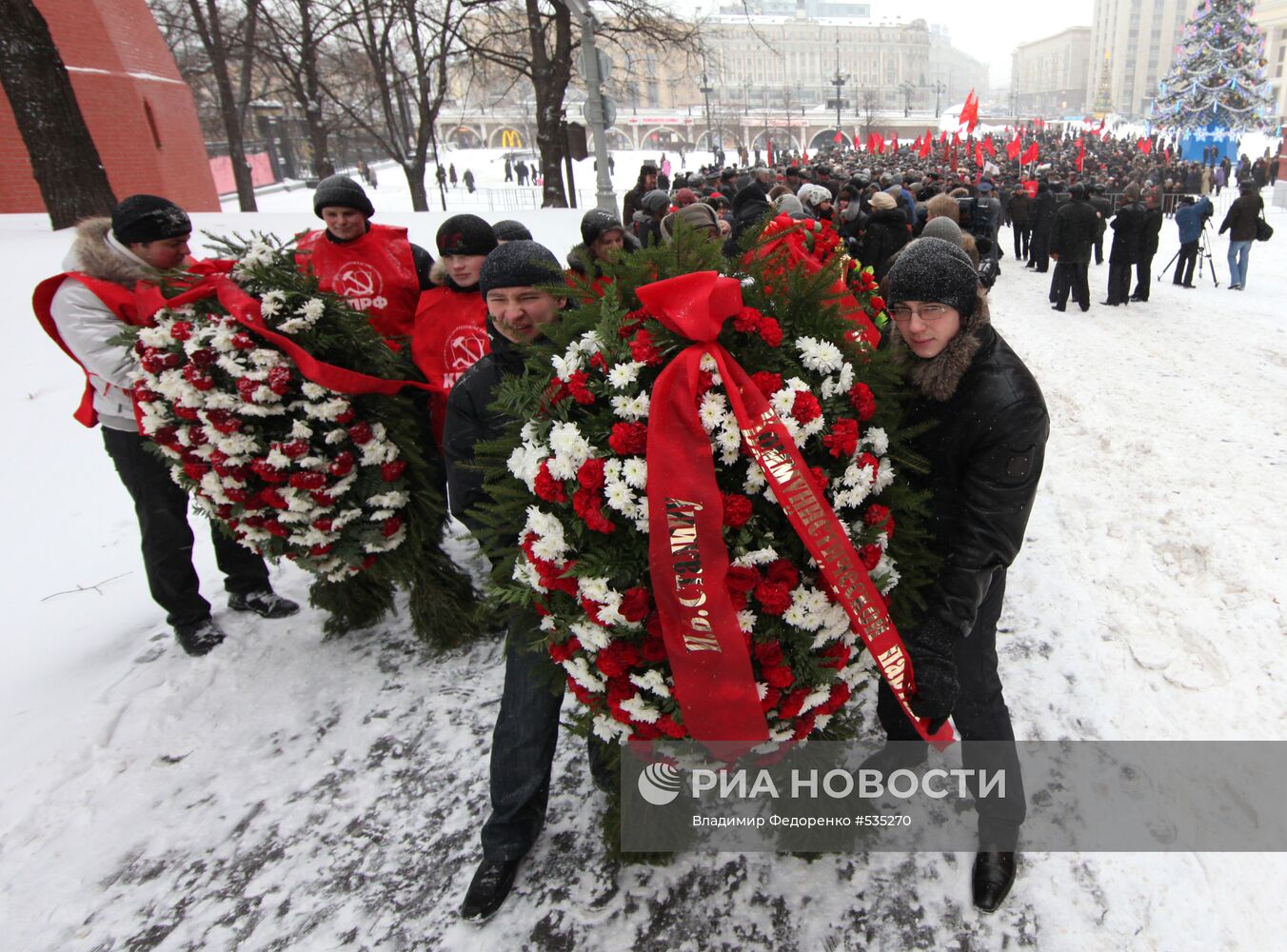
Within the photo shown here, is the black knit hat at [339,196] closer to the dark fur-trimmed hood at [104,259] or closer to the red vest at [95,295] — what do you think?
the dark fur-trimmed hood at [104,259]

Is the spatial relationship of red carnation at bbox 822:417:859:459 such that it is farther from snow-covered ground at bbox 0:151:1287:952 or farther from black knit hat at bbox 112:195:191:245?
black knit hat at bbox 112:195:191:245

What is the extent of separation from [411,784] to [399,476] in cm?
137

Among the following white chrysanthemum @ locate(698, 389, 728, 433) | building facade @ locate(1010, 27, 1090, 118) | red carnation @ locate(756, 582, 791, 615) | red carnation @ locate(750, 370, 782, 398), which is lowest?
red carnation @ locate(756, 582, 791, 615)

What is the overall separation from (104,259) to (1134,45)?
148 meters

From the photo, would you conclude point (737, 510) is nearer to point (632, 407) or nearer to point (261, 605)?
point (632, 407)

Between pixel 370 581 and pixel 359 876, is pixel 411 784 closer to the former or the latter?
pixel 359 876

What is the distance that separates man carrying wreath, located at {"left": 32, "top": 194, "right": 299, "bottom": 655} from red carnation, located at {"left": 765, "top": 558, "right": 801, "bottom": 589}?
10.1 feet

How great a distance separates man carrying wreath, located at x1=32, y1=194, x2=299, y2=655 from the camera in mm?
3232

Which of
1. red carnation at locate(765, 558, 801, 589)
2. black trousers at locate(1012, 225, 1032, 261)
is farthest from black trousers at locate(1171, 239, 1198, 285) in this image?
red carnation at locate(765, 558, 801, 589)

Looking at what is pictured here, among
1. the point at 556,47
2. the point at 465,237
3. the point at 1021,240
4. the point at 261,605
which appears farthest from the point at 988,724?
the point at 556,47

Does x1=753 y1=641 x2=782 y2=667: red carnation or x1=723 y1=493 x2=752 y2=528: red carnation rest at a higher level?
x1=723 y1=493 x2=752 y2=528: red carnation

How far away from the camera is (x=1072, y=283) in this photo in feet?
→ 34.0

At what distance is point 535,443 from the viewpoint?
2.02 meters

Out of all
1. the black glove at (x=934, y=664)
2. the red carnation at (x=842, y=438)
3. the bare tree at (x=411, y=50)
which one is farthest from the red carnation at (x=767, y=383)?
the bare tree at (x=411, y=50)
